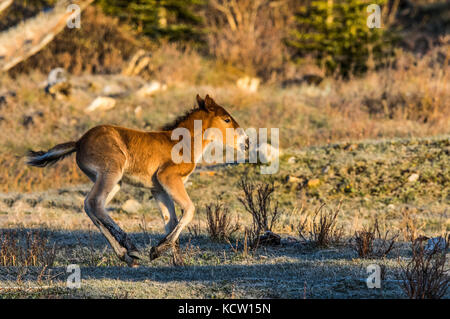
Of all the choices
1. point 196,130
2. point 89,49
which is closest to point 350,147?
point 196,130

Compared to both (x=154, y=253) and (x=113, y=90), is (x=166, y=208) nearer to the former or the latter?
(x=154, y=253)

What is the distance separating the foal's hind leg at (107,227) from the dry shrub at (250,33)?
652 inches

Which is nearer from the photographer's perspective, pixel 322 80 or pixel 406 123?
pixel 406 123

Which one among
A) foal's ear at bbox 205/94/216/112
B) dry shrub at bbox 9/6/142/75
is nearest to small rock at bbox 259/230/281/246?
foal's ear at bbox 205/94/216/112

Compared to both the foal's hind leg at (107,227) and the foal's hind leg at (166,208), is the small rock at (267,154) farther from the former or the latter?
the foal's hind leg at (107,227)

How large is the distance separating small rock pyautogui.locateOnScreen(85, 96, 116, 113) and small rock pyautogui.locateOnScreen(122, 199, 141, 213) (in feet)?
23.5

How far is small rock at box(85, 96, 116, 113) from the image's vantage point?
18.3 meters

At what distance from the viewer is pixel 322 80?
22.7 meters

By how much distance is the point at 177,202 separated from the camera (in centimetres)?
719

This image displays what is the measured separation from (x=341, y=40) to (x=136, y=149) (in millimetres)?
19627

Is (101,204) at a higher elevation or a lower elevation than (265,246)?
higher

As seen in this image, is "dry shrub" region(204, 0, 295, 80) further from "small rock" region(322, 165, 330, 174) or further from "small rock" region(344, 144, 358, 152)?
"small rock" region(322, 165, 330, 174)
